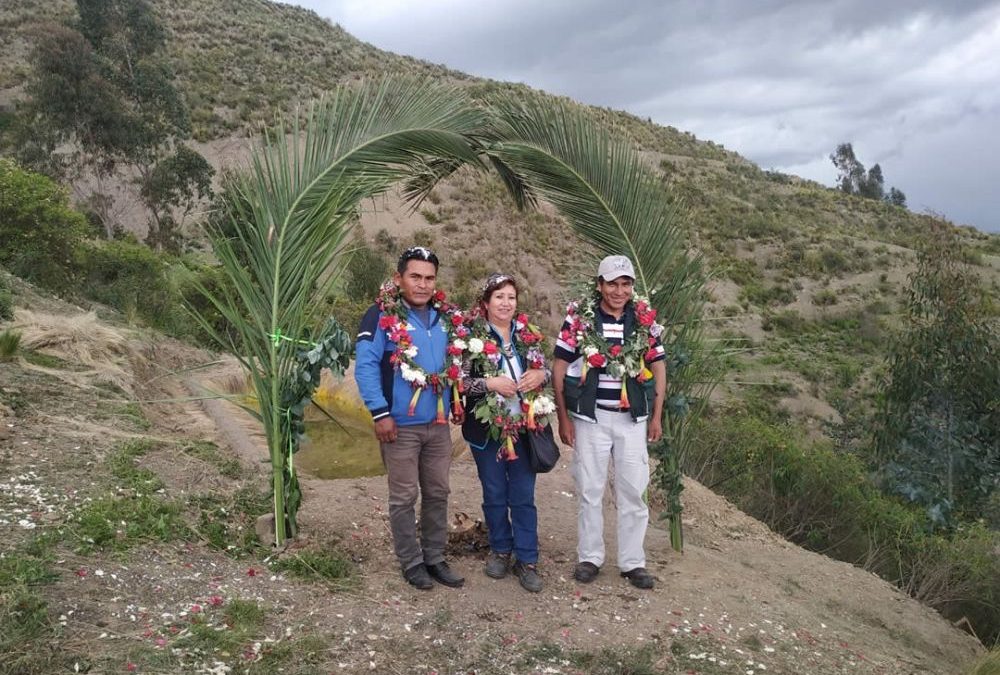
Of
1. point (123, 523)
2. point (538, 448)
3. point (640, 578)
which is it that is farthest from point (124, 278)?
point (640, 578)

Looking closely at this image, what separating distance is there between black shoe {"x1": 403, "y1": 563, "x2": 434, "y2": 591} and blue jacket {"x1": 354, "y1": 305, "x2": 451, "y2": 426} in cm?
87

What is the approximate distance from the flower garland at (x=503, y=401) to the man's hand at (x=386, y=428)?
48 cm

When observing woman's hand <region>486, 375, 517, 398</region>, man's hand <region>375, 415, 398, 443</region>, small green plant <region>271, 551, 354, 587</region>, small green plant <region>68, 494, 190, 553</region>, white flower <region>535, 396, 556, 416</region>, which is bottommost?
small green plant <region>271, 551, 354, 587</region>

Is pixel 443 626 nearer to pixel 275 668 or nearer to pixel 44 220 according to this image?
pixel 275 668

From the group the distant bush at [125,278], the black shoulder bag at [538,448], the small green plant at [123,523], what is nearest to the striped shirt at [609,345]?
the black shoulder bag at [538,448]

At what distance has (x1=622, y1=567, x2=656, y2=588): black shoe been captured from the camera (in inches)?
181

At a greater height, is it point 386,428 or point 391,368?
point 391,368

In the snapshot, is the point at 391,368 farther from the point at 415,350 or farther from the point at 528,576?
the point at 528,576

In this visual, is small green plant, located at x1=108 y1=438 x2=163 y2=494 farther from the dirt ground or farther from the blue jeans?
the blue jeans

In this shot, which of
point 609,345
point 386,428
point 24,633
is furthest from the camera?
point 609,345

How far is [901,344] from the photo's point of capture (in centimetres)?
991

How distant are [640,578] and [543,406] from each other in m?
1.30

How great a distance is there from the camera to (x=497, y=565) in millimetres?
4512

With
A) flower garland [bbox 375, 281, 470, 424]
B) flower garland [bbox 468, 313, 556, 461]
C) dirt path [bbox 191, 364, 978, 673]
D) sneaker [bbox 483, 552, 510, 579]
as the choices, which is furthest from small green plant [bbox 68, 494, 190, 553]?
flower garland [bbox 468, 313, 556, 461]
